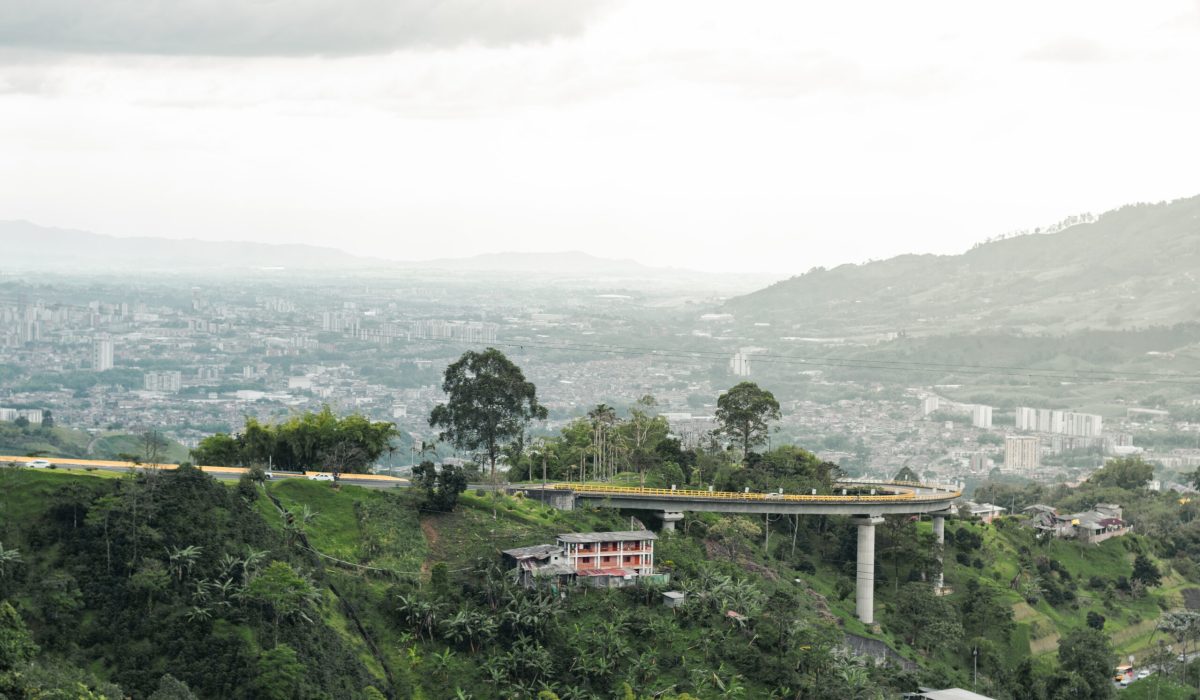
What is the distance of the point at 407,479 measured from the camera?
63062mm

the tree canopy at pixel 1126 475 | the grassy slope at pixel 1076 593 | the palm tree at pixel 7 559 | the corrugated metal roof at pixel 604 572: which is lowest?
the grassy slope at pixel 1076 593

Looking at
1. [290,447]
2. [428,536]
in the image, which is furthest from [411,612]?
[290,447]

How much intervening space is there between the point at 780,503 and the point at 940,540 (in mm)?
11838

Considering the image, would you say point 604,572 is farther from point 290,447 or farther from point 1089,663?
point 1089,663

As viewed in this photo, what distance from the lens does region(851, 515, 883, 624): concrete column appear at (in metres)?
66.1

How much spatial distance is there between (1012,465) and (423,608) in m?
138

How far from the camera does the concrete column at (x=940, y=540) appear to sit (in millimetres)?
69938

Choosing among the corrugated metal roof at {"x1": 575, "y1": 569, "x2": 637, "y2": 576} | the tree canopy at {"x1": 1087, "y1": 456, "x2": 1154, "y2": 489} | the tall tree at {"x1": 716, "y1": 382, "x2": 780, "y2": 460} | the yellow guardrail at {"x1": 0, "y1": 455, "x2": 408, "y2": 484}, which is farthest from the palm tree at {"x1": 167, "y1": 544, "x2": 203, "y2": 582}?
the tree canopy at {"x1": 1087, "y1": 456, "x2": 1154, "y2": 489}

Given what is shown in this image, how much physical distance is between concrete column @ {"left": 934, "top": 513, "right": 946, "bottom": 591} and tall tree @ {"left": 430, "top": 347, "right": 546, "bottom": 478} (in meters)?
21.3

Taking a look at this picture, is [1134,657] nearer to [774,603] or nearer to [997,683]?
[997,683]

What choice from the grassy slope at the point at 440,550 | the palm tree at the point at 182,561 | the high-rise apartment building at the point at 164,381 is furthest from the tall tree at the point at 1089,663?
the high-rise apartment building at the point at 164,381

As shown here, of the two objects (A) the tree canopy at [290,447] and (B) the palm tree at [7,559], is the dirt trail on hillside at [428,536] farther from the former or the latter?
(B) the palm tree at [7,559]

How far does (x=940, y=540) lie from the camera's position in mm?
74312

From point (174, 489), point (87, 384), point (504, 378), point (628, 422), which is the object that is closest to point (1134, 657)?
point (628, 422)
